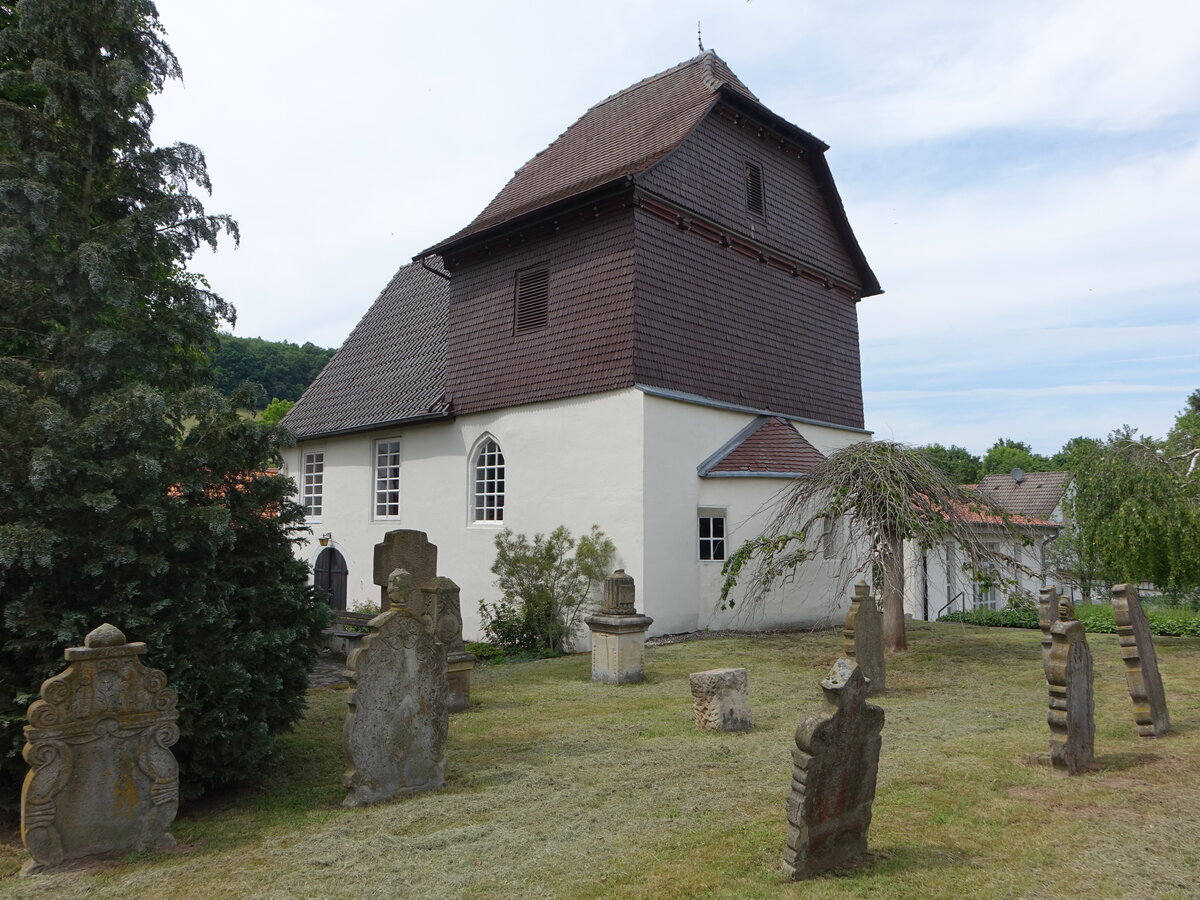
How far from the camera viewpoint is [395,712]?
6309mm

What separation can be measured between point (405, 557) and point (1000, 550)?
43.0 feet

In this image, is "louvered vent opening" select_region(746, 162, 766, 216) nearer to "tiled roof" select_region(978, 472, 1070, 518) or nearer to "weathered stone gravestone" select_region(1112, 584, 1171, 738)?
"weathered stone gravestone" select_region(1112, 584, 1171, 738)

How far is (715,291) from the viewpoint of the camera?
56.8ft

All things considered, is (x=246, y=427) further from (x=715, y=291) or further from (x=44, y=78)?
(x=715, y=291)

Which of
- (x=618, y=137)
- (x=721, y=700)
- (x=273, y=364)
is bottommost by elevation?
(x=721, y=700)

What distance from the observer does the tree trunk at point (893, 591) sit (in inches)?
481

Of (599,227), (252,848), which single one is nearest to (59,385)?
(252,848)

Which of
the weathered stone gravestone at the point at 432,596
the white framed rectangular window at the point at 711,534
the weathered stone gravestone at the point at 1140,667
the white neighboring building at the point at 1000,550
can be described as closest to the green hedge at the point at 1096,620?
the white neighboring building at the point at 1000,550

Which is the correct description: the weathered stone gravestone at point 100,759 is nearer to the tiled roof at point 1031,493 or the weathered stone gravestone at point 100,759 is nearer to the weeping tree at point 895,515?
the weeping tree at point 895,515

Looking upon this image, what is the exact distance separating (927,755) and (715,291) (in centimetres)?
1174

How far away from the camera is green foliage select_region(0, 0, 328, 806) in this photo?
5.84 metres

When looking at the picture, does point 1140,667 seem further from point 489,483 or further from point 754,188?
point 754,188

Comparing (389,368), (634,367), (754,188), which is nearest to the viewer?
(634,367)

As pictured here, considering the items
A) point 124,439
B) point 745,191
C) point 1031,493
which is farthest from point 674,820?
point 1031,493
